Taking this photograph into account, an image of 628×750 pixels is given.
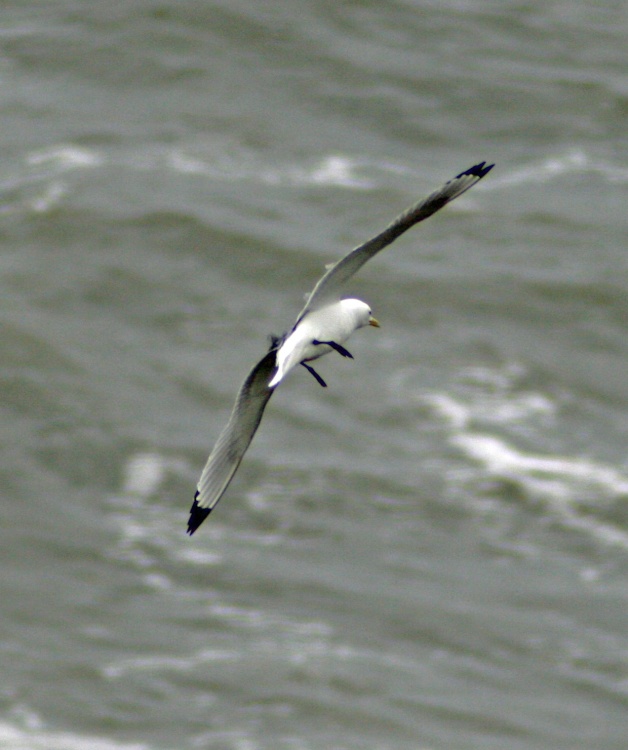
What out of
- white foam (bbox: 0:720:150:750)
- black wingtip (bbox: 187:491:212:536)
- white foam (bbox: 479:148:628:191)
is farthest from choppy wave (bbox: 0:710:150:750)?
white foam (bbox: 479:148:628:191)

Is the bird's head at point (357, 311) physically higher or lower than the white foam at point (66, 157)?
lower

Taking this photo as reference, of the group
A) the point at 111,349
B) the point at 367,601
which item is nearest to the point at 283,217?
the point at 111,349

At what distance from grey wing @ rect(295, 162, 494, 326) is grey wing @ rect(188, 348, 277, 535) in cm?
36

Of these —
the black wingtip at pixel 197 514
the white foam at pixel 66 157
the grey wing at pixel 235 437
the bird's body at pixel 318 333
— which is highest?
the white foam at pixel 66 157

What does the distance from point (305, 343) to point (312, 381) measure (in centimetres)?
1239

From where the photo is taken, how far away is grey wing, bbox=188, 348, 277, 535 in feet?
22.7

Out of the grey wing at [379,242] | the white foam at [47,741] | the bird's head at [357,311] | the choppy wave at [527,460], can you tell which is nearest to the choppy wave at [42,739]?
the white foam at [47,741]

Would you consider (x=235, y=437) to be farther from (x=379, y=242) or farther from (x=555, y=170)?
(x=555, y=170)

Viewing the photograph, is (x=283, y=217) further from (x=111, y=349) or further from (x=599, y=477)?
(x=599, y=477)

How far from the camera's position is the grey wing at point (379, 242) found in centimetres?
659

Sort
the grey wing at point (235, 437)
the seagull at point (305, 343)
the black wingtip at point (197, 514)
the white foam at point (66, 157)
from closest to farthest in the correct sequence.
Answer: the seagull at point (305, 343) → the grey wing at point (235, 437) → the black wingtip at point (197, 514) → the white foam at point (66, 157)

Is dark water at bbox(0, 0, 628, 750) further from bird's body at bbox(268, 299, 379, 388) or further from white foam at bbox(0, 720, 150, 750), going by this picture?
bird's body at bbox(268, 299, 379, 388)

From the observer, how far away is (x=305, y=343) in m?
6.66

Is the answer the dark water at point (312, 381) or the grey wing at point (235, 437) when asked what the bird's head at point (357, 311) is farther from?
the dark water at point (312, 381)
